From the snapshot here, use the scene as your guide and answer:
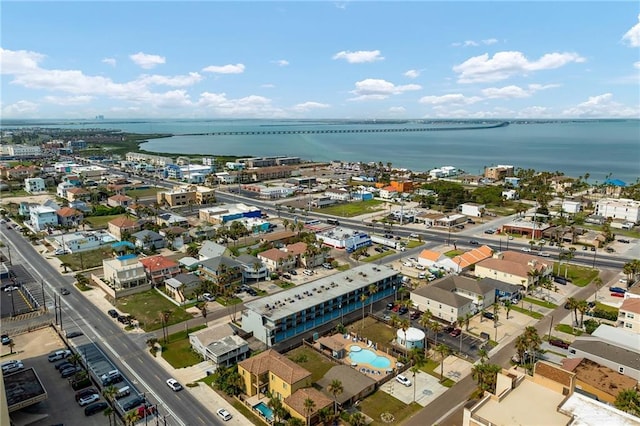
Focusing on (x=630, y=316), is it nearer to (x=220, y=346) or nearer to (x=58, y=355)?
(x=220, y=346)

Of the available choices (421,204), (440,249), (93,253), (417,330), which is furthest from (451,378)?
(421,204)

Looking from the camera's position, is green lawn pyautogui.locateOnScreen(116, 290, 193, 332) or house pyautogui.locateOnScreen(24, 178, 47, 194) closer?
green lawn pyautogui.locateOnScreen(116, 290, 193, 332)

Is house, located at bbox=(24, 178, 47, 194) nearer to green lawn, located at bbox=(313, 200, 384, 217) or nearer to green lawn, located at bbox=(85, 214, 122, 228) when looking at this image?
green lawn, located at bbox=(85, 214, 122, 228)

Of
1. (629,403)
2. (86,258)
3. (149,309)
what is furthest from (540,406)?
(86,258)

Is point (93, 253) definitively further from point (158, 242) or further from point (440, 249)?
point (440, 249)

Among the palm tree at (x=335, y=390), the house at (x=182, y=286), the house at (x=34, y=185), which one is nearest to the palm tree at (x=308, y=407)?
the palm tree at (x=335, y=390)

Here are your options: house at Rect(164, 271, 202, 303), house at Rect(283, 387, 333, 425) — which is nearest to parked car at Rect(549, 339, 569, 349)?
house at Rect(283, 387, 333, 425)
